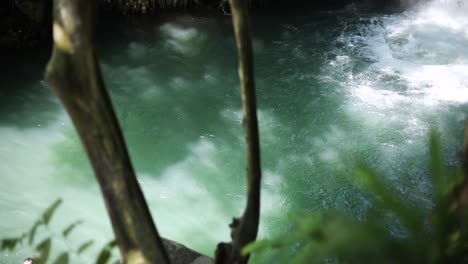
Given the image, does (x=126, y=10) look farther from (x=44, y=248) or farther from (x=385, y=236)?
(x=385, y=236)

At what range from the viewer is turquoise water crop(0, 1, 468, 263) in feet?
14.9

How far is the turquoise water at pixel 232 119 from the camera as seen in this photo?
4551 millimetres

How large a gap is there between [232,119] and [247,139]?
373 cm

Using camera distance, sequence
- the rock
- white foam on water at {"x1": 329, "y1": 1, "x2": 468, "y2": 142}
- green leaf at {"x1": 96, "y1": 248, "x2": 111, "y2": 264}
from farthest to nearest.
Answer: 1. white foam on water at {"x1": 329, "y1": 1, "x2": 468, "y2": 142}
2. the rock
3. green leaf at {"x1": 96, "y1": 248, "x2": 111, "y2": 264}

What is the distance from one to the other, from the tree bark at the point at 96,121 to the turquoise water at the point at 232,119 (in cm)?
217

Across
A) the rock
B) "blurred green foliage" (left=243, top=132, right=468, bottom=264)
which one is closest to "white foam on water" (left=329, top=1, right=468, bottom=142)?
the rock

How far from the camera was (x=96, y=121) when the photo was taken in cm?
158

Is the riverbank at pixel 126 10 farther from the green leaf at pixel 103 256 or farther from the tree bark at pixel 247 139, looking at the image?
the green leaf at pixel 103 256

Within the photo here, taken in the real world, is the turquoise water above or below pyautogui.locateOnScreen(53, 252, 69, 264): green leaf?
below

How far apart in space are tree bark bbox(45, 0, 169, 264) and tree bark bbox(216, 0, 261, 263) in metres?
0.36

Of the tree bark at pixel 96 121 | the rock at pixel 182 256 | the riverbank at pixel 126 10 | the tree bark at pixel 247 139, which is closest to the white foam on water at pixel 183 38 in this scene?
the riverbank at pixel 126 10

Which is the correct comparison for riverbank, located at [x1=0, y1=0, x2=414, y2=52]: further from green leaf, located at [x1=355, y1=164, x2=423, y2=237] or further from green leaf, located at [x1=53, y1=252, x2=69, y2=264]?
green leaf, located at [x1=355, y1=164, x2=423, y2=237]

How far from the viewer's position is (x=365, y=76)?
6453 mm

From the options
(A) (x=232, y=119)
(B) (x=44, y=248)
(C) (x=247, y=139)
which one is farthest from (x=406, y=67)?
(B) (x=44, y=248)
